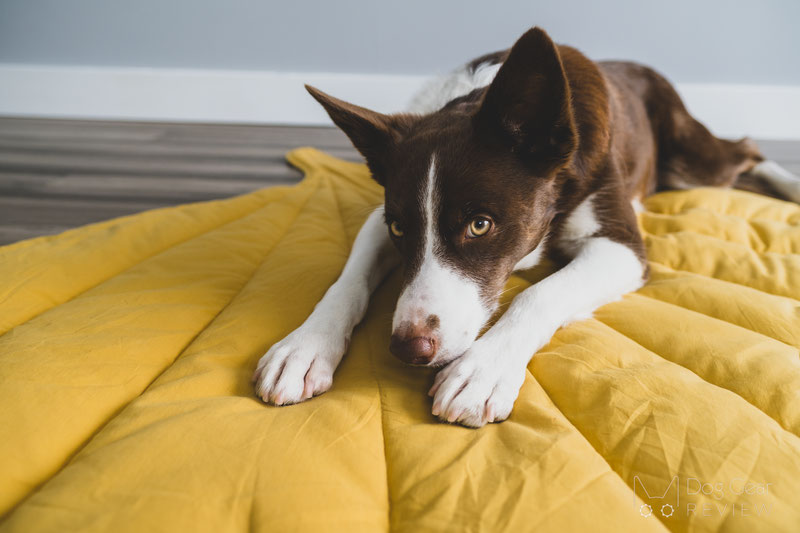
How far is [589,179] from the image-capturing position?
149 cm

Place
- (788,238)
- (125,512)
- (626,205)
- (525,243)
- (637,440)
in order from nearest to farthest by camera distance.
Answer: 1. (125,512)
2. (637,440)
3. (525,243)
4. (626,205)
5. (788,238)

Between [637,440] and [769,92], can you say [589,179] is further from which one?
[769,92]

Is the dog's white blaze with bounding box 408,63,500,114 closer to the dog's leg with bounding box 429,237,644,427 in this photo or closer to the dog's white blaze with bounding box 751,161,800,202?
the dog's leg with bounding box 429,237,644,427

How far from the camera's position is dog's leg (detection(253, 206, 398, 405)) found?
0.98 m

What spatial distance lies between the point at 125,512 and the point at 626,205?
4.96 ft

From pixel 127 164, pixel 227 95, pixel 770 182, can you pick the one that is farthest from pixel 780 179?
pixel 227 95

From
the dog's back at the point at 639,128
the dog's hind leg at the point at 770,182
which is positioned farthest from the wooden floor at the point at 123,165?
the dog's hind leg at the point at 770,182

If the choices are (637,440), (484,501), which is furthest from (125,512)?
(637,440)

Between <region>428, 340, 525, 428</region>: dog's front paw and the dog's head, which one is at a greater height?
the dog's head

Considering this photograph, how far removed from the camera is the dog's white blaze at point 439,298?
104cm

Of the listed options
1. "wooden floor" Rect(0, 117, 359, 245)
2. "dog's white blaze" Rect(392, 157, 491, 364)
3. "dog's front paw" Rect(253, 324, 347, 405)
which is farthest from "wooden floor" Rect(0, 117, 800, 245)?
"dog's white blaze" Rect(392, 157, 491, 364)

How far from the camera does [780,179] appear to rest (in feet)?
7.90

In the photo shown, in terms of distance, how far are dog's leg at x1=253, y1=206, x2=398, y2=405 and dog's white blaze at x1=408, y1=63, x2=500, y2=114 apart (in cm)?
66

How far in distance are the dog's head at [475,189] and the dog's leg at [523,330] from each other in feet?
0.20
